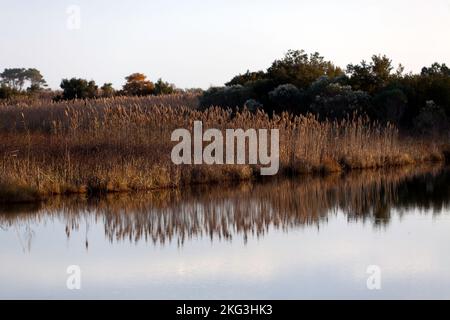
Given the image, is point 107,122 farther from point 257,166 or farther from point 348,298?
point 348,298

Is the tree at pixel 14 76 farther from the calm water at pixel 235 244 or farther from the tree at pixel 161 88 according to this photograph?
the calm water at pixel 235 244

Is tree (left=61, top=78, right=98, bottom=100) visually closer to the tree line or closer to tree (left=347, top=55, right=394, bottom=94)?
the tree line

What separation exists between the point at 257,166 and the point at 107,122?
3.97 meters

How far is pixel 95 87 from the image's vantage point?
44469mm

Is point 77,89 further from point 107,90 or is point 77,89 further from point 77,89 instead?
point 107,90

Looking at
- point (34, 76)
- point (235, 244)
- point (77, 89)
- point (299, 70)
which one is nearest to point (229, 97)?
point (299, 70)

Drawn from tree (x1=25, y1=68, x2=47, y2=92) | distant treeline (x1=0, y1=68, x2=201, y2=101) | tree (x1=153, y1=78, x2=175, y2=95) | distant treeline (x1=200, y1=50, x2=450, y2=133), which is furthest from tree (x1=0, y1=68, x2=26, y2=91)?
distant treeline (x1=200, y1=50, x2=450, y2=133)

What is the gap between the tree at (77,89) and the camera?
43156mm

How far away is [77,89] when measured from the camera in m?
43.4

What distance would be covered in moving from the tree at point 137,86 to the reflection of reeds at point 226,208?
31.8 meters

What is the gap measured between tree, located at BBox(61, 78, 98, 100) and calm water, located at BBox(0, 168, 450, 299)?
90.0ft

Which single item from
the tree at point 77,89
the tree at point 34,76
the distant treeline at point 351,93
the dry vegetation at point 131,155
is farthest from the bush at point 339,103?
the tree at point 34,76
